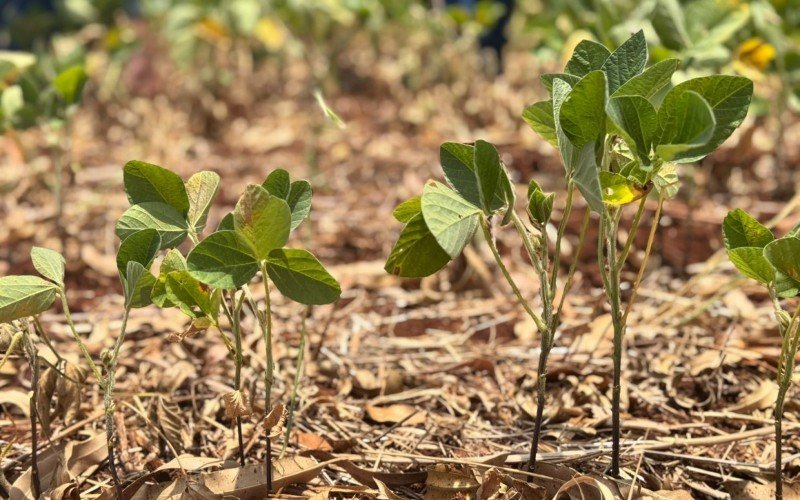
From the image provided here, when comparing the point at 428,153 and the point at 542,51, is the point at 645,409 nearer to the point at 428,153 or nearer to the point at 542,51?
the point at 542,51

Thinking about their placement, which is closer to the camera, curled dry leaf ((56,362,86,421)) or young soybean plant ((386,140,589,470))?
young soybean plant ((386,140,589,470))

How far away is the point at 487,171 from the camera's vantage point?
856 mm

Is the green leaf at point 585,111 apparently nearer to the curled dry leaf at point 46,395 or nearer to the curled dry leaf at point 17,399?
the curled dry leaf at point 46,395

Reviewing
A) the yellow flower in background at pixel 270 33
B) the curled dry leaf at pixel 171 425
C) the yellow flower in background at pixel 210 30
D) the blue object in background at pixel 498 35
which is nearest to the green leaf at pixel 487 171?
the curled dry leaf at pixel 171 425

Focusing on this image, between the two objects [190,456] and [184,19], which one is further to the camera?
[184,19]

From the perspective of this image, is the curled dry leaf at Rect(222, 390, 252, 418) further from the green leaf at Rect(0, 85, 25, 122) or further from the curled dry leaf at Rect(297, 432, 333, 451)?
the green leaf at Rect(0, 85, 25, 122)

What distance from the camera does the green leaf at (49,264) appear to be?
90cm

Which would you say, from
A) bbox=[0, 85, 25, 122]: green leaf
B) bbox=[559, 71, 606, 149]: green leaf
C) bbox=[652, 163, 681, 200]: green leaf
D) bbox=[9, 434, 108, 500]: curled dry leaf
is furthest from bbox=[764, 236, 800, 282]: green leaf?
bbox=[0, 85, 25, 122]: green leaf

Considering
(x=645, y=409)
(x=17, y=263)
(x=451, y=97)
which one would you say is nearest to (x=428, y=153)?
(x=451, y=97)

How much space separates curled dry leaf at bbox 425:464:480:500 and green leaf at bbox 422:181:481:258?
0.31 meters

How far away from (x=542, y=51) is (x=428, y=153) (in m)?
0.73

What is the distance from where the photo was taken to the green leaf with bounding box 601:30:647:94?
2.88 feet

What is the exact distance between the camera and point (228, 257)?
0.86m

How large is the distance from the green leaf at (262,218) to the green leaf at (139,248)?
136mm
